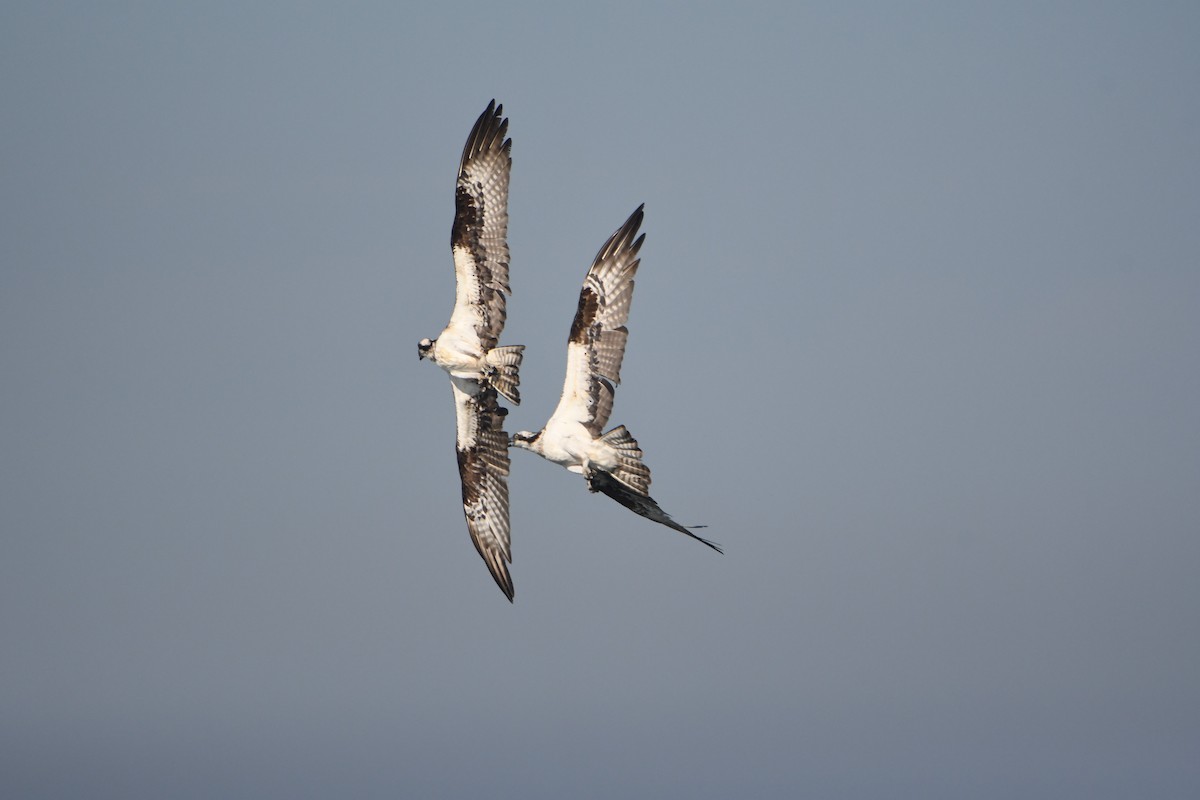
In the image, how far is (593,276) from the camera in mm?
30219

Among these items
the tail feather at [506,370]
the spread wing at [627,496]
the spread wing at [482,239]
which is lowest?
the spread wing at [627,496]

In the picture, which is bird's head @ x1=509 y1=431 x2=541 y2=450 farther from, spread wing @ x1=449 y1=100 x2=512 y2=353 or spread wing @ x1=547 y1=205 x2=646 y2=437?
spread wing @ x1=449 y1=100 x2=512 y2=353

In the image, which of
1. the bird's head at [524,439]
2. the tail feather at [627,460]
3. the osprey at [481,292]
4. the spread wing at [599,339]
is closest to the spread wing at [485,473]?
the osprey at [481,292]

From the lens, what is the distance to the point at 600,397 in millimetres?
29734

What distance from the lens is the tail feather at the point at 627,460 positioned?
2919 centimetres

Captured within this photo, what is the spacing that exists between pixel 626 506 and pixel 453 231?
5860 mm

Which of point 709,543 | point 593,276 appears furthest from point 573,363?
point 709,543

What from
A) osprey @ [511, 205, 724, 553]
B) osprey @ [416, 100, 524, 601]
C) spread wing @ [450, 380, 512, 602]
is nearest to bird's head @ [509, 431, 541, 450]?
osprey @ [511, 205, 724, 553]

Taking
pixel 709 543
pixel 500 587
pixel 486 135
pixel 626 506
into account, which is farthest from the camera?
pixel 500 587

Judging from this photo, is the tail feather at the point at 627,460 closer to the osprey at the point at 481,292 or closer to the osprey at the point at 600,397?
the osprey at the point at 600,397

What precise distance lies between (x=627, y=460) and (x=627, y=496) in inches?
23.9

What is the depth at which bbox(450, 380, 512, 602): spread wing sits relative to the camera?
106 feet

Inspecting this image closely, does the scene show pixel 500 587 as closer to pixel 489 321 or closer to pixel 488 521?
pixel 488 521

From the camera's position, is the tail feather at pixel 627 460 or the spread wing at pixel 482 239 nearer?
the tail feather at pixel 627 460
